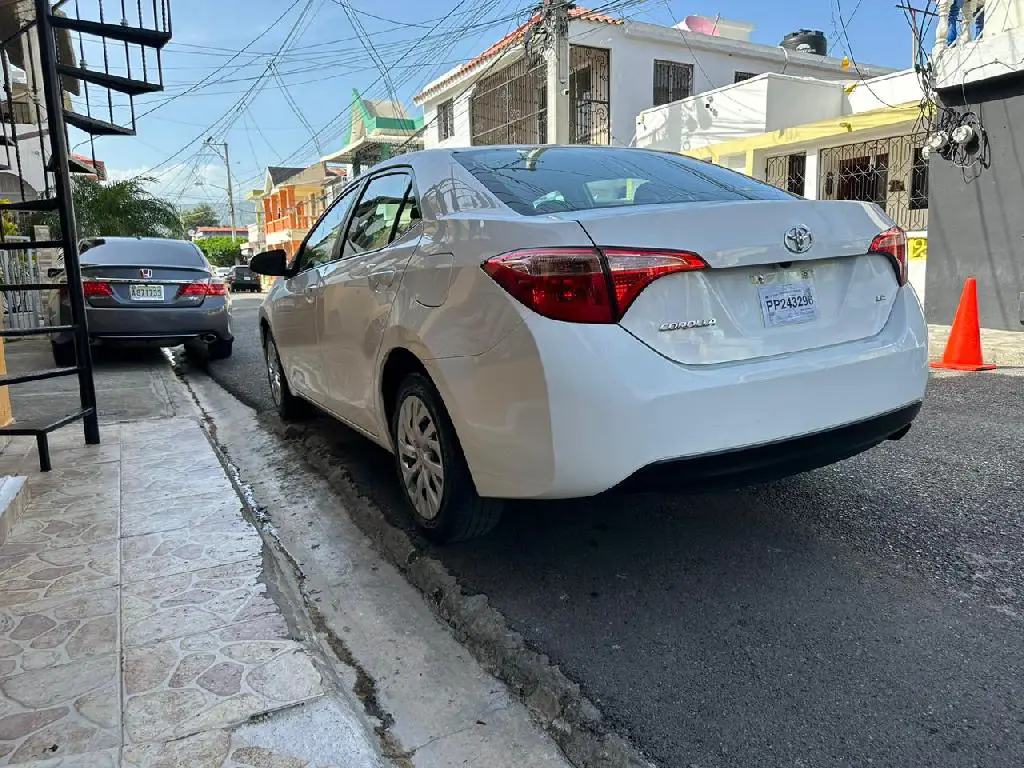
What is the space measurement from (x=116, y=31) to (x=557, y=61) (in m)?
12.5

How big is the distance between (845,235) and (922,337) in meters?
0.56

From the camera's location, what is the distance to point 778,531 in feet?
10.3

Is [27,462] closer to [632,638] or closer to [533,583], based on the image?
[533,583]

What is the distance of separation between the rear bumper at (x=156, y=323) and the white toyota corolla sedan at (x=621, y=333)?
5.51m

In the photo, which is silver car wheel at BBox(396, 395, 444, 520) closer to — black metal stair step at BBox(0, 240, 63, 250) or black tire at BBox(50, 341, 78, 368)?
black metal stair step at BBox(0, 240, 63, 250)

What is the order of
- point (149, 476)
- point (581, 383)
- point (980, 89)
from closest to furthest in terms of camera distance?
point (581, 383) → point (149, 476) → point (980, 89)

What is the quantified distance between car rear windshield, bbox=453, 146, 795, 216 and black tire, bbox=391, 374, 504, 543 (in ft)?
2.52

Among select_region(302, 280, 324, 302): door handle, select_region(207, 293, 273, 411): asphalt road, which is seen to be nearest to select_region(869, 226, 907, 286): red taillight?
select_region(302, 280, 324, 302): door handle

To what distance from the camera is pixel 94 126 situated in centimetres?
529

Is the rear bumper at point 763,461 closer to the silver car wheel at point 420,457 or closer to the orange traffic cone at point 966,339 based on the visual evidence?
the silver car wheel at point 420,457

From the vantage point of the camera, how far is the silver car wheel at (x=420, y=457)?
115 inches

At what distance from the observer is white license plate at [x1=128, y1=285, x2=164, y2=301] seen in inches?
305

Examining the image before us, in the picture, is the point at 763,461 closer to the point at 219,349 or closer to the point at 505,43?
the point at 219,349

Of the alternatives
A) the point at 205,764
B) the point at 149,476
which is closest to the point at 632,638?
the point at 205,764
